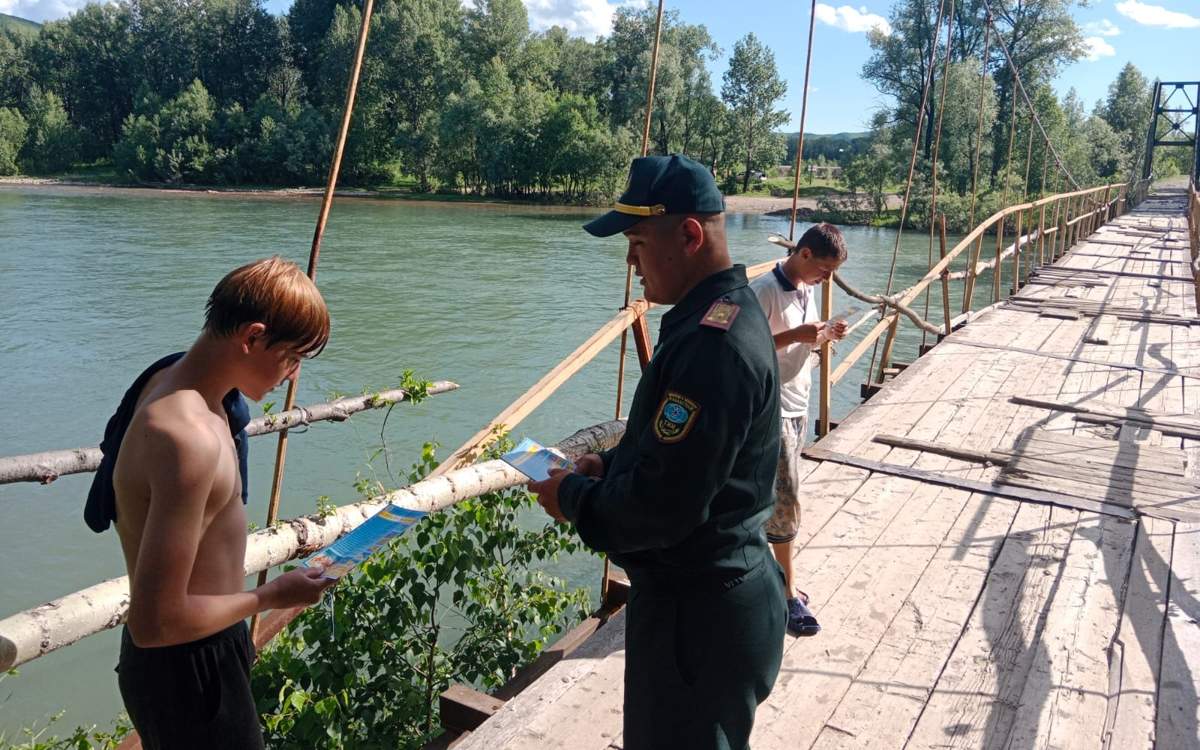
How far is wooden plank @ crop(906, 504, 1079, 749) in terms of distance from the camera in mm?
2453

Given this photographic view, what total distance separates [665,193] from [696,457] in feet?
1.46

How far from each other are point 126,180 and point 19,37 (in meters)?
20.7

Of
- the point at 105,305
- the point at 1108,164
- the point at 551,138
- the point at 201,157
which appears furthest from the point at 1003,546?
the point at 1108,164

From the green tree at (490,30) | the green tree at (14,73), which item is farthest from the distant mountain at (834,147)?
the green tree at (14,73)

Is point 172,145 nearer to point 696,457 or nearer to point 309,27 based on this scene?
point 309,27

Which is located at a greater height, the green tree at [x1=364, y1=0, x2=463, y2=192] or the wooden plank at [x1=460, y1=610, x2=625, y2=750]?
the green tree at [x1=364, y1=0, x2=463, y2=192]

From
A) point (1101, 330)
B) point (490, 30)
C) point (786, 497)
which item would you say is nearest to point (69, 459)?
point (786, 497)

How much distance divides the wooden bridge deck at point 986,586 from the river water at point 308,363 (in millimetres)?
2861

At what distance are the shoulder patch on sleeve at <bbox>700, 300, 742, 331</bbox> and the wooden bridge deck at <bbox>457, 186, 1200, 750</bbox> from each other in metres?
1.37

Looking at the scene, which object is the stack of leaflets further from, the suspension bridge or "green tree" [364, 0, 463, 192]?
"green tree" [364, 0, 463, 192]

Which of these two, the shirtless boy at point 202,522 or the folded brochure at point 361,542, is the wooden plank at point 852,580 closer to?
the folded brochure at point 361,542

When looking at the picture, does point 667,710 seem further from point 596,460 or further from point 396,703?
point 396,703

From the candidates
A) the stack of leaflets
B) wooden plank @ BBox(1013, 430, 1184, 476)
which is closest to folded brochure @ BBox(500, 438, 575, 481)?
the stack of leaflets

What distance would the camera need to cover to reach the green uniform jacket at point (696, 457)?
4.54ft
